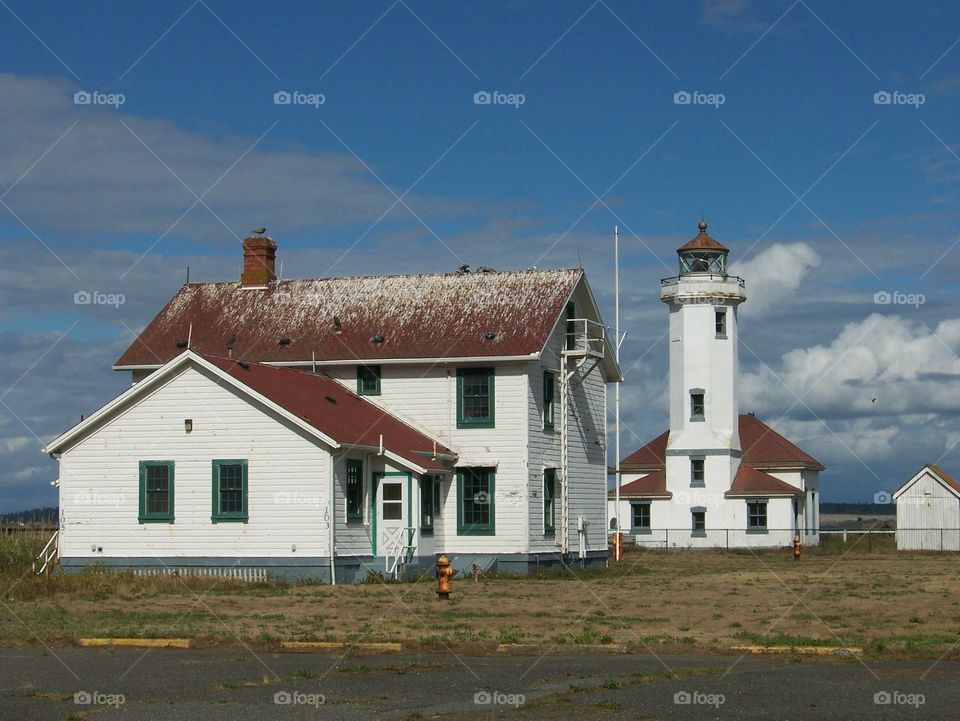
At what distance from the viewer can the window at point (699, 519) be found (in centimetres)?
6019

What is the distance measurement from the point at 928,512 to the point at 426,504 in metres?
30.0

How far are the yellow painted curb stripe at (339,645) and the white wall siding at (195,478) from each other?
13.5 metres

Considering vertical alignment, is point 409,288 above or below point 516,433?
above

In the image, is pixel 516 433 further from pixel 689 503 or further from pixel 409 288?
pixel 689 503

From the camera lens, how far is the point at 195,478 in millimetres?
33156

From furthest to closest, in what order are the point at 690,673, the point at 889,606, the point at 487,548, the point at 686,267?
the point at 686,267, the point at 487,548, the point at 889,606, the point at 690,673

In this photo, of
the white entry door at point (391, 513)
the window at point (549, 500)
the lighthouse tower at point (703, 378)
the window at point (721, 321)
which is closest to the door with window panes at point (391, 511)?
the white entry door at point (391, 513)

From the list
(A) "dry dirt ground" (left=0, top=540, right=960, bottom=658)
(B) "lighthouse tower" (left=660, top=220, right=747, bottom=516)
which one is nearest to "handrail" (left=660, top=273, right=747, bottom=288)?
(B) "lighthouse tower" (left=660, top=220, right=747, bottom=516)

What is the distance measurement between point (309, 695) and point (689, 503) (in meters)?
47.6

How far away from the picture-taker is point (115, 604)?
84.6ft

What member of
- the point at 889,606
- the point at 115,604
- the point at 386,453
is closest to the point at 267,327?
the point at 386,453

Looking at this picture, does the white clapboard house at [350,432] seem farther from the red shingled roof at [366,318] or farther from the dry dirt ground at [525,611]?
the dry dirt ground at [525,611]

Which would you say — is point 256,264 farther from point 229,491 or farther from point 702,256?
point 702,256

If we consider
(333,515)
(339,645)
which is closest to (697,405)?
(333,515)
